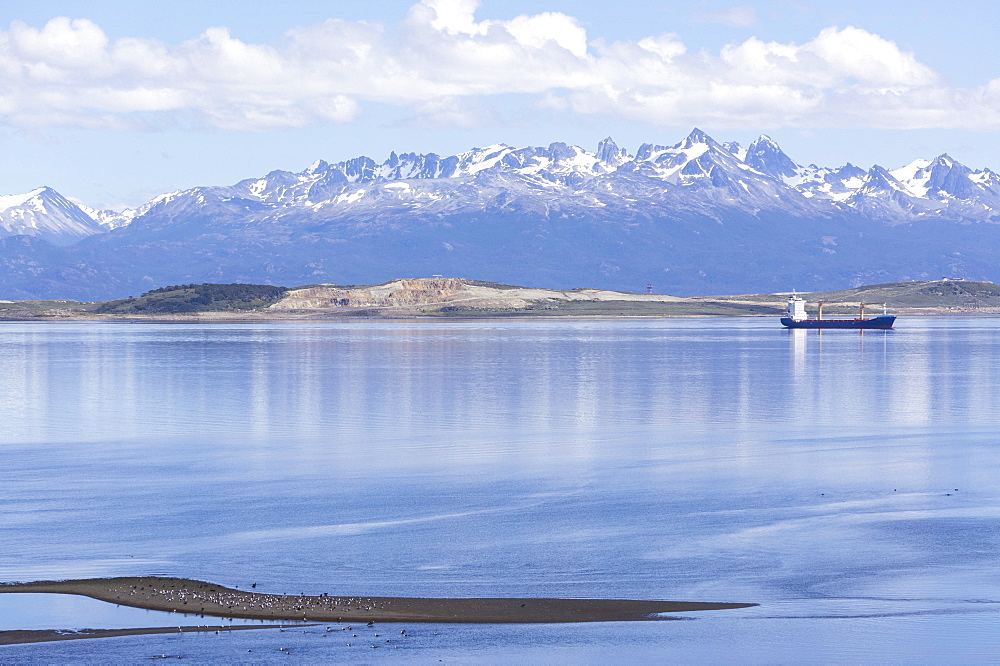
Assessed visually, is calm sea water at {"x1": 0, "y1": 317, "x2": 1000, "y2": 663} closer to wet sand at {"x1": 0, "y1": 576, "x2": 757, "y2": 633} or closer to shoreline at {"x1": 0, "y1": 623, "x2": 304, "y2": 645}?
shoreline at {"x1": 0, "y1": 623, "x2": 304, "y2": 645}

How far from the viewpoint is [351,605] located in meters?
28.0

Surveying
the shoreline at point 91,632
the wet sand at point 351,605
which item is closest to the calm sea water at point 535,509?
the shoreline at point 91,632

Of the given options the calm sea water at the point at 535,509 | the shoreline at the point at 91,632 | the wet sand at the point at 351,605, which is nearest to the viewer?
the shoreline at the point at 91,632

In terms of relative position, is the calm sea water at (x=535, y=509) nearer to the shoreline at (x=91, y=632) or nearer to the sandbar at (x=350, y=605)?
the shoreline at (x=91, y=632)

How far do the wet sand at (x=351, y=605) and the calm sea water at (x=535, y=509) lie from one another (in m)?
0.59

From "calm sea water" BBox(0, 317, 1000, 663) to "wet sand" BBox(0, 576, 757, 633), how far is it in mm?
595

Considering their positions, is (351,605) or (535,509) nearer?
(351,605)

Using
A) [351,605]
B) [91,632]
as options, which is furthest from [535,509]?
[91,632]

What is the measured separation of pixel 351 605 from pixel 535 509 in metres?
12.9

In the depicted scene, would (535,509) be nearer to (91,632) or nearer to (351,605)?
(351,605)

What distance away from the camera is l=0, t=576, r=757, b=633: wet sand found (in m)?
27.5

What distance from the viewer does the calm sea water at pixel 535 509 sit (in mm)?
26703

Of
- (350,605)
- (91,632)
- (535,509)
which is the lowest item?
(91,632)

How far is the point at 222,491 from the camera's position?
143 ft
